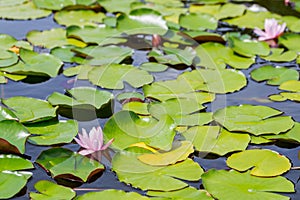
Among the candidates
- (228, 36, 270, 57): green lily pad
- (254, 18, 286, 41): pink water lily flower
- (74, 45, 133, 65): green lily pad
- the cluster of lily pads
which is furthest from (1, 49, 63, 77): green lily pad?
(254, 18, 286, 41): pink water lily flower

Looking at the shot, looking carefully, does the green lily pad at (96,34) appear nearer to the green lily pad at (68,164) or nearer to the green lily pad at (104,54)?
the green lily pad at (104,54)

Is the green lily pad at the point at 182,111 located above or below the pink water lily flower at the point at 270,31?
below

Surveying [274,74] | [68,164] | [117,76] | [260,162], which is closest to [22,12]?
[117,76]

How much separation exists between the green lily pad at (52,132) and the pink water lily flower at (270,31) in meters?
1.50

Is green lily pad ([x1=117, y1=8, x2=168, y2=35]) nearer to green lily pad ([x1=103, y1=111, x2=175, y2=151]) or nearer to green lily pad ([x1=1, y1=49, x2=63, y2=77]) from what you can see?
green lily pad ([x1=1, y1=49, x2=63, y2=77])

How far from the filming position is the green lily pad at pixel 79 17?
3565 mm

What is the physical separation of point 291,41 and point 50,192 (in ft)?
6.50

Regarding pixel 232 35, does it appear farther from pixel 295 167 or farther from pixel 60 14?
pixel 295 167

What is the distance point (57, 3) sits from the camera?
382 centimetres

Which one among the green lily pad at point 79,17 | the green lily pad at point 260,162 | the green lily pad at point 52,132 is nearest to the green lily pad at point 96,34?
the green lily pad at point 79,17

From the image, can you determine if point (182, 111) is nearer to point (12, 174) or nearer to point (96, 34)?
point (12, 174)

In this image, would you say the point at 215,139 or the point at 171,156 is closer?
the point at 171,156

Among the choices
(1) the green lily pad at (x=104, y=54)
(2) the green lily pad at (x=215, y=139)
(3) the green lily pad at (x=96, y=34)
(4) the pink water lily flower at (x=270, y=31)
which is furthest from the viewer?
(4) the pink water lily flower at (x=270, y=31)

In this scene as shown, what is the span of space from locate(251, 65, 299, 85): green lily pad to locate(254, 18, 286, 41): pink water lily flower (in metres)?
0.43
